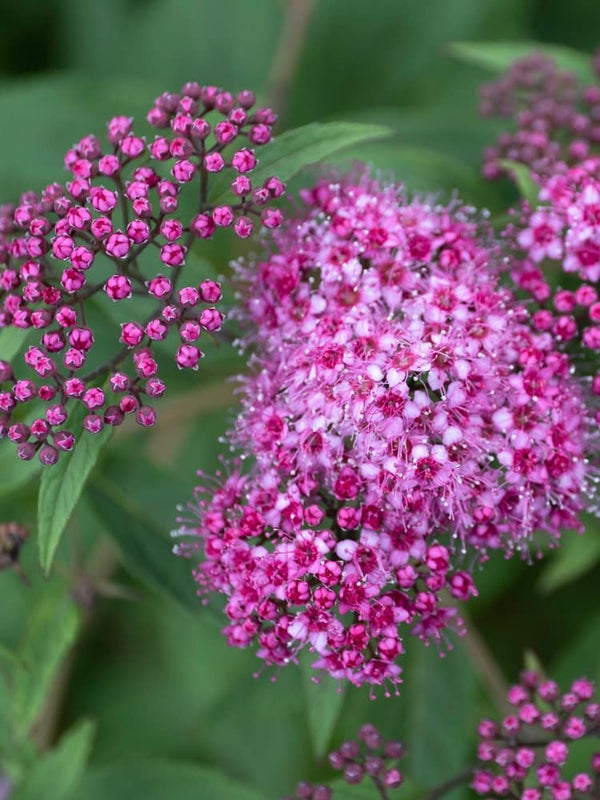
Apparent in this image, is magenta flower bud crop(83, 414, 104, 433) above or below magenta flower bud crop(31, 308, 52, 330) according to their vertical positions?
below

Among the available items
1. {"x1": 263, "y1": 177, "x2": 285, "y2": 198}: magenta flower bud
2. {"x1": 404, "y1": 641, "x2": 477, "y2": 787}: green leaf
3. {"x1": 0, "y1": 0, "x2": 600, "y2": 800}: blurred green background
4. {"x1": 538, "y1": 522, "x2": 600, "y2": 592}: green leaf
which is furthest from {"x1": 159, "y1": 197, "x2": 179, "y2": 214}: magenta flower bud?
{"x1": 404, "y1": 641, "x2": 477, "y2": 787}: green leaf

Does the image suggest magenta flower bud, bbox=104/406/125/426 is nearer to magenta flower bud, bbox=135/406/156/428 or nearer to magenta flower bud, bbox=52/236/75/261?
magenta flower bud, bbox=135/406/156/428

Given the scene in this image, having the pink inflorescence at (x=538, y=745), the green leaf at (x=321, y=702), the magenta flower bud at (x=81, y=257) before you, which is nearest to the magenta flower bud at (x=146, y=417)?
the magenta flower bud at (x=81, y=257)

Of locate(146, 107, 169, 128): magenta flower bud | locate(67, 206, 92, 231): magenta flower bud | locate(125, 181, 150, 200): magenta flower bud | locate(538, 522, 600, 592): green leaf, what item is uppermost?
locate(146, 107, 169, 128): magenta flower bud

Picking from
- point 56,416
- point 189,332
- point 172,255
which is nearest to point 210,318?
point 189,332

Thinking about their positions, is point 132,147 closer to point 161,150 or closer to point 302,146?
point 161,150

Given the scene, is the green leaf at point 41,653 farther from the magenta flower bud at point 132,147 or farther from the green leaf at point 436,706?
the magenta flower bud at point 132,147

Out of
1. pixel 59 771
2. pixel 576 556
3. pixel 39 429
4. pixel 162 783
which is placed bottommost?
pixel 162 783
